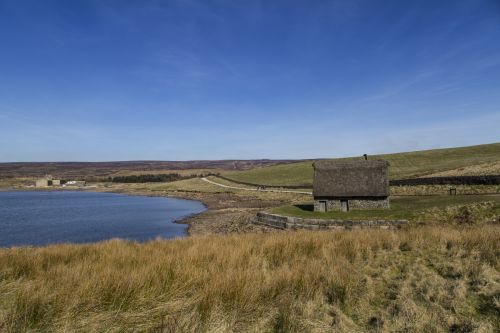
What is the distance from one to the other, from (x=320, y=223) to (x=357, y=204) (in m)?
5.02

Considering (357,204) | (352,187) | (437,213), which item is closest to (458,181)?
(357,204)

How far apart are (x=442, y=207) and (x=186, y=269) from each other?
20.9m

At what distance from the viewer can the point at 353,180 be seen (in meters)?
27.5

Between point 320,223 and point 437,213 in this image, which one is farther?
point 320,223

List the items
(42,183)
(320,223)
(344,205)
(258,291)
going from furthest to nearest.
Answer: (42,183), (344,205), (320,223), (258,291)

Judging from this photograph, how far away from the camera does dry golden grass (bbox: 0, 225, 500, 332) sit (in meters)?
4.67

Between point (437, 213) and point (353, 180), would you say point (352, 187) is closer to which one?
point (353, 180)

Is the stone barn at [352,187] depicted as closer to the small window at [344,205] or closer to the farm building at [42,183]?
the small window at [344,205]

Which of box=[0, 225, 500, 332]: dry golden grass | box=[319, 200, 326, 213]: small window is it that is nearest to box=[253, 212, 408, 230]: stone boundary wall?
box=[319, 200, 326, 213]: small window

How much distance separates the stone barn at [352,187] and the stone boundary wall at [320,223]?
3.57m

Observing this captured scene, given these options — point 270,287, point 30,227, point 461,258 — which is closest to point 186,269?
point 270,287

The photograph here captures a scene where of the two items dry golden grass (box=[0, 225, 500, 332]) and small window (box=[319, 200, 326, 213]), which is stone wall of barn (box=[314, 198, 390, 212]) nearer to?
small window (box=[319, 200, 326, 213])

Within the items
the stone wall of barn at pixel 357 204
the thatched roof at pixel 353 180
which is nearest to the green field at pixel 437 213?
the stone wall of barn at pixel 357 204

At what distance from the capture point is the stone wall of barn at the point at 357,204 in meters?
26.6
